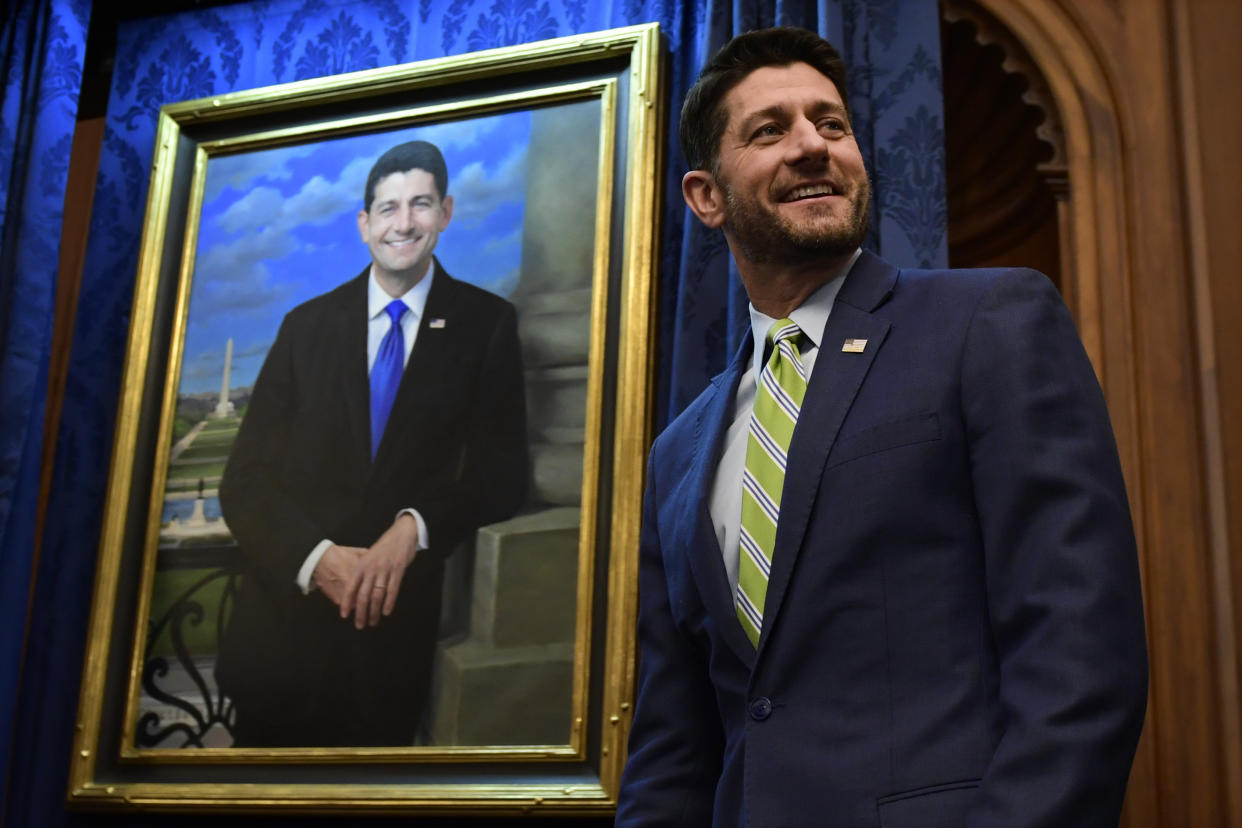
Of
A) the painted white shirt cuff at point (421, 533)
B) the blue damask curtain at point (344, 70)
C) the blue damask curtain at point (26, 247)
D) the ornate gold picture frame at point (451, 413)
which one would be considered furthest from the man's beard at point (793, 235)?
the blue damask curtain at point (26, 247)

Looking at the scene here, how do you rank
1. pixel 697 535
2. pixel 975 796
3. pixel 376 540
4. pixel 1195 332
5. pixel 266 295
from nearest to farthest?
1. pixel 975 796
2. pixel 697 535
3. pixel 1195 332
4. pixel 376 540
5. pixel 266 295

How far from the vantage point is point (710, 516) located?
5.73 feet

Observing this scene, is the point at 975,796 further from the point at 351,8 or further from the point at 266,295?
the point at 351,8

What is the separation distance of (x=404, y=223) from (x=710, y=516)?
1.86m

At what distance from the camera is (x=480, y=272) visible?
10.7ft

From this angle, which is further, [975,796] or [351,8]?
[351,8]

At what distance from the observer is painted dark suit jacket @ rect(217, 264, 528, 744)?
9.94 feet

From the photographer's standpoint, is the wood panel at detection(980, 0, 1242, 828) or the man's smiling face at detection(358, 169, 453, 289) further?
the man's smiling face at detection(358, 169, 453, 289)

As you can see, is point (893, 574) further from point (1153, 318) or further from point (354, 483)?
point (354, 483)

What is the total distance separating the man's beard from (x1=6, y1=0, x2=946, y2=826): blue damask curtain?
0.93 m

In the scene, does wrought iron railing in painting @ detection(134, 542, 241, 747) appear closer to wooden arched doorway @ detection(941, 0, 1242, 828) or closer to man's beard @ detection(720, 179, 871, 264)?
man's beard @ detection(720, 179, 871, 264)

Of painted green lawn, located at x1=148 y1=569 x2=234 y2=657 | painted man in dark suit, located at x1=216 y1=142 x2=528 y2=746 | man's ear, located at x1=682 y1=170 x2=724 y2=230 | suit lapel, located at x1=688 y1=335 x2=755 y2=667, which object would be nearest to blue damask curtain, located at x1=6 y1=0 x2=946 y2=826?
painted green lawn, located at x1=148 y1=569 x2=234 y2=657

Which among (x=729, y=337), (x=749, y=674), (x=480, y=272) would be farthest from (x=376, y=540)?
(x=749, y=674)

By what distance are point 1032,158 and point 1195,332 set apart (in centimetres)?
103
